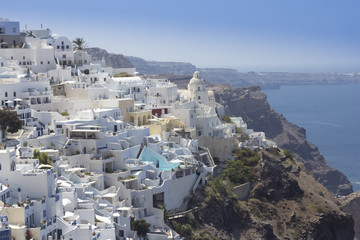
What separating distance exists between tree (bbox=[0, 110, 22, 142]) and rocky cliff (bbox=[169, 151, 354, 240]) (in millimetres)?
13911

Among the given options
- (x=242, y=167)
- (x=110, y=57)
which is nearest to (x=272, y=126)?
(x=110, y=57)

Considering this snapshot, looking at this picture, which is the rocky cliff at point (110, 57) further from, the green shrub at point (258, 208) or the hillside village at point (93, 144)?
the green shrub at point (258, 208)

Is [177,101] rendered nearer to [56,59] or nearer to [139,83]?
[139,83]

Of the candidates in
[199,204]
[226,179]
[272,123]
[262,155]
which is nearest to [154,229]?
[199,204]

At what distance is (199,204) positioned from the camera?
2598 inches

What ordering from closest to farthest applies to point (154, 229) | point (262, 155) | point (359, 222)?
point (154, 229) → point (262, 155) → point (359, 222)

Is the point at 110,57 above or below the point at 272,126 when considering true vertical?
above

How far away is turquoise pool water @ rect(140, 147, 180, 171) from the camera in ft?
216

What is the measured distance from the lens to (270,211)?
241ft

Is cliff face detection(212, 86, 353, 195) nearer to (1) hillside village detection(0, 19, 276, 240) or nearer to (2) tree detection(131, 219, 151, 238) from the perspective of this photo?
(1) hillside village detection(0, 19, 276, 240)

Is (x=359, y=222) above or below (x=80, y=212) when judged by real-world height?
below

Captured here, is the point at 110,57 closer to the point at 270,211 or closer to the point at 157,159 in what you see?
the point at 270,211

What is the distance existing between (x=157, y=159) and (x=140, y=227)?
10.5 metres

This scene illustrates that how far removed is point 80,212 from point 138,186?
36.1 ft
